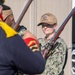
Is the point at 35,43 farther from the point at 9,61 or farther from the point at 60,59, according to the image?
the point at 60,59

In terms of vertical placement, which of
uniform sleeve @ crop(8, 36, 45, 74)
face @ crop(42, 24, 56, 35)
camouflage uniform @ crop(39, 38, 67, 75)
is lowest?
camouflage uniform @ crop(39, 38, 67, 75)

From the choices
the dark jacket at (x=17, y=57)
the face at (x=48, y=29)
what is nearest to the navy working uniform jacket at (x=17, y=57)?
the dark jacket at (x=17, y=57)

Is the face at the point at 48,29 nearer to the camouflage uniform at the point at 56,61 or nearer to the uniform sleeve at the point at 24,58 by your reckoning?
the camouflage uniform at the point at 56,61

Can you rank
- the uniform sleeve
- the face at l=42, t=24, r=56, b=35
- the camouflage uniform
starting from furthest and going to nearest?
the face at l=42, t=24, r=56, b=35
the camouflage uniform
the uniform sleeve

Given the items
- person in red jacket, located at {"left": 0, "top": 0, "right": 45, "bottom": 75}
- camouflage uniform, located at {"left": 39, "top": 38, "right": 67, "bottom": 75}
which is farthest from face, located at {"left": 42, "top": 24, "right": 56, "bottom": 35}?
person in red jacket, located at {"left": 0, "top": 0, "right": 45, "bottom": 75}

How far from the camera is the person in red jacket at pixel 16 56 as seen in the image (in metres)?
2.29

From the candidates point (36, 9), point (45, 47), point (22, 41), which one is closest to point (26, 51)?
point (22, 41)

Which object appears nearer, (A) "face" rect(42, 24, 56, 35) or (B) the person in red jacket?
(B) the person in red jacket

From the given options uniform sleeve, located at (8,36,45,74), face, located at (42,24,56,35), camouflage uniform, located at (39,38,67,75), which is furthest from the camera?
face, located at (42,24,56,35)

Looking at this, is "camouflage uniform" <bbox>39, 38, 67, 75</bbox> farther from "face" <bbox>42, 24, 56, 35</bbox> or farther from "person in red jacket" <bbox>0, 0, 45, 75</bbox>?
"person in red jacket" <bbox>0, 0, 45, 75</bbox>

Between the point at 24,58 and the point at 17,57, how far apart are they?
0.14 ft

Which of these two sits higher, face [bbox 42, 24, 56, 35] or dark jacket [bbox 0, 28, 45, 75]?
dark jacket [bbox 0, 28, 45, 75]

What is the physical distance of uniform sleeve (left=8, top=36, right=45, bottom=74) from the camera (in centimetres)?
228

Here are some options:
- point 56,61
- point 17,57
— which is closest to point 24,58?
point 17,57
